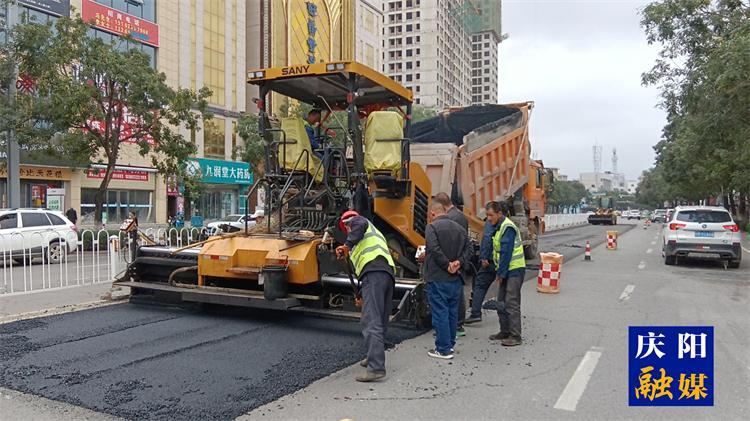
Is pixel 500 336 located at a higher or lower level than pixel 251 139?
lower

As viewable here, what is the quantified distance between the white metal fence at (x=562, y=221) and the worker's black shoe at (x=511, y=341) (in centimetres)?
3088

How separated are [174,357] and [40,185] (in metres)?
25.6

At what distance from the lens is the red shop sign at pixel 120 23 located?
27.7 meters

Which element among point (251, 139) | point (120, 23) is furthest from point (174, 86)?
point (251, 139)

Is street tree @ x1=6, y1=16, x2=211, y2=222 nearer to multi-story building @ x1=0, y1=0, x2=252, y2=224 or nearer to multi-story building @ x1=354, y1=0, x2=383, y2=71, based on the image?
multi-story building @ x1=0, y1=0, x2=252, y2=224

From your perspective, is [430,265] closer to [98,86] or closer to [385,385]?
[385,385]

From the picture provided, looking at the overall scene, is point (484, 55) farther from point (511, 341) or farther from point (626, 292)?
point (511, 341)

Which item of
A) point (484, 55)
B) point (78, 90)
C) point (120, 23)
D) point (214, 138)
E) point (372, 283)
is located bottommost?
point (372, 283)

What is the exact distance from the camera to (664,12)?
15977 millimetres

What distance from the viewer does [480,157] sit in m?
10.4

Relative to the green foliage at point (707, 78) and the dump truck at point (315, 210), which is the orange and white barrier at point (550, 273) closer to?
the dump truck at point (315, 210)

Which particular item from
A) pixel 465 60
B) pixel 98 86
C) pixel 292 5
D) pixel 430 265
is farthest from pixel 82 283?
pixel 465 60

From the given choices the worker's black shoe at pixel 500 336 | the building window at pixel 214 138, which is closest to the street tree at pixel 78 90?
the worker's black shoe at pixel 500 336

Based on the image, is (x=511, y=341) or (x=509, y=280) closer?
(x=511, y=341)
